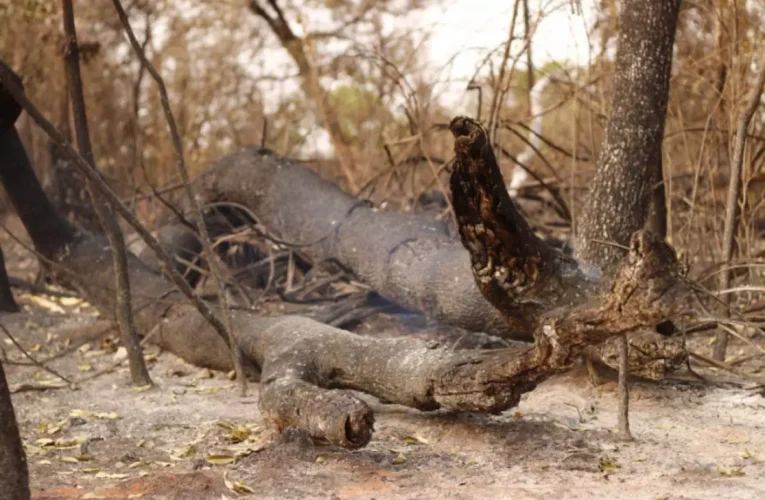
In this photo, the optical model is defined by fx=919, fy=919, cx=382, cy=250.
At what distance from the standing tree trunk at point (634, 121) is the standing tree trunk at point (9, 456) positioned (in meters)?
2.30

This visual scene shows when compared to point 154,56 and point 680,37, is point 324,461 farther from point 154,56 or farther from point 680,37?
point 154,56

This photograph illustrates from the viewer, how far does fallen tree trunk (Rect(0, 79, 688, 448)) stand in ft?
7.57

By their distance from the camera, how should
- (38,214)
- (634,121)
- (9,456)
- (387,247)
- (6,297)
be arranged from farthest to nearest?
(6,297) → (38,214) → (387,247) → (634,121) → (9,456)

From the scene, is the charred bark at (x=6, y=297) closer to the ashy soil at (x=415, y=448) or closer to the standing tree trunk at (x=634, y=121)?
the ashy soil at (x=415, y=448)

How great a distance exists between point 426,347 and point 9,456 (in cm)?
152

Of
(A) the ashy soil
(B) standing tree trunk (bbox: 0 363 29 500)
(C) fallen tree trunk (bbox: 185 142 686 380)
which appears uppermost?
(C) fallen tree trunk (bbox: 185 142 686 380)

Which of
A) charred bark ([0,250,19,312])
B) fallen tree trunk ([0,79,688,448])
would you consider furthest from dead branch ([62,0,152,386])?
charred bark ([0,250,19,312])

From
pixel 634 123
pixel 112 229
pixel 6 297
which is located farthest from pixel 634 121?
pixel 6 297

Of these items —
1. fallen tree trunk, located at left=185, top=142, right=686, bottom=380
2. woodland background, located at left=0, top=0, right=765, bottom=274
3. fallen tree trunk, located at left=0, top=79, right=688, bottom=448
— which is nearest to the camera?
fallen tree trunk, located at left=0, top=79, right=688, bottom=448

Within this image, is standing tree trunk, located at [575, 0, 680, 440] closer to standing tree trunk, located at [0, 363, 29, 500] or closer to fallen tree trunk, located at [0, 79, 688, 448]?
fallen tree trunk, located at [0, 79, 688, 448]

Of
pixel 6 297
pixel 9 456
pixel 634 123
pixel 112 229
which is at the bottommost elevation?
pixel 9 456

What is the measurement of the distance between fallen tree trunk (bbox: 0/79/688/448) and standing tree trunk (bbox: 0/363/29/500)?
37.3 inches

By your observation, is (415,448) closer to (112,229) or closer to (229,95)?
(112,229)

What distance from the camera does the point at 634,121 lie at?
3650mm
